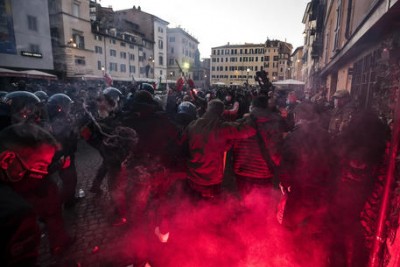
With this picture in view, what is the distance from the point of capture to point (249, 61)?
94125mm

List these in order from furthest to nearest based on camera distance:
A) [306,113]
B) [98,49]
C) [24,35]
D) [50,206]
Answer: [98,49] < [24,35] < [306,113] < [50,206]

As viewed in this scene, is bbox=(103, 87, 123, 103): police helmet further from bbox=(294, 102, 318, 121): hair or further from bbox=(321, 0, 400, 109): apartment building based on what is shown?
bbox=(321, 0, 400, 109): apartment building

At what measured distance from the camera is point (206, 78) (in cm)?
9438

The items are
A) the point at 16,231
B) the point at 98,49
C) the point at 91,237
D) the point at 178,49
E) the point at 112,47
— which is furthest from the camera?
the point at 178,49

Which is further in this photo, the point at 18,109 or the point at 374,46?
the point at 374,46

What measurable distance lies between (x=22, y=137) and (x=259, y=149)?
3.29 m

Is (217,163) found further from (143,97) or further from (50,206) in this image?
(50,206)

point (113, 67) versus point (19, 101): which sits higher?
point (113, 67)

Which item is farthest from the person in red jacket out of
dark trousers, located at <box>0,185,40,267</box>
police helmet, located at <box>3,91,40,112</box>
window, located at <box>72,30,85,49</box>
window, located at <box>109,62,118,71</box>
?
window, located at <box>109,62,118,71</box>

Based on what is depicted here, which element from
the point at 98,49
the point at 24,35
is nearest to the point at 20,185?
the point at 24,35

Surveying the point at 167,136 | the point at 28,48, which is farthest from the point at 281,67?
the point at 167,136

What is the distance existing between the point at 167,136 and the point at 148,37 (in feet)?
199

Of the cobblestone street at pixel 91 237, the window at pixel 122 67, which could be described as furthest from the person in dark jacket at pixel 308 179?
the window at pixel 122 67

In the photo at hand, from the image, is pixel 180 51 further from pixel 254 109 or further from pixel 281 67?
pixel 254 109
